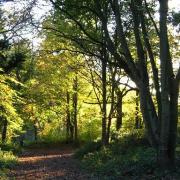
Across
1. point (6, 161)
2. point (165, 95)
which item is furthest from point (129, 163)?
point (6, 161)

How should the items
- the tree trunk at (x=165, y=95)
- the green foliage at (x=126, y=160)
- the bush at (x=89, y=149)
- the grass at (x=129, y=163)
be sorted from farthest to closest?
1. the bush at (x=89, y=149)
2. the green foliage at (x=126, y=160)
3. the grass at (x=129, y=163)
4. the tree trunk at (x=165, y=95)

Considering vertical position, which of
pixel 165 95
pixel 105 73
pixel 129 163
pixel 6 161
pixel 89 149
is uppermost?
pixel 105 73

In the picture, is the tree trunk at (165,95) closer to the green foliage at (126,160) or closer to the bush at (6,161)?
the green foliage at (126,160)

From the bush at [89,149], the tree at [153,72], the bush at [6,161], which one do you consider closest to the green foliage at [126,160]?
the bush at [89,149]

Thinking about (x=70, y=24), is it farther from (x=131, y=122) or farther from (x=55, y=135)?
(x=55, y=135)

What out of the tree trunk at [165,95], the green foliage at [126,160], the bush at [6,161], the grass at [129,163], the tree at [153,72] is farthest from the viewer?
the bush at [6,161]

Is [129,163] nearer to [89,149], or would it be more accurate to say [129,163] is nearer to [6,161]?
[6,161]

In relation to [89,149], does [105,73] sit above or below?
above

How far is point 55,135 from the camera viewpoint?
4900 cm

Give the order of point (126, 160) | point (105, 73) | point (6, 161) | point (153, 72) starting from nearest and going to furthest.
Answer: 1. point (153, 72)
2. point (126, 160)
3. point (6, 161)
4. point (105, 73)

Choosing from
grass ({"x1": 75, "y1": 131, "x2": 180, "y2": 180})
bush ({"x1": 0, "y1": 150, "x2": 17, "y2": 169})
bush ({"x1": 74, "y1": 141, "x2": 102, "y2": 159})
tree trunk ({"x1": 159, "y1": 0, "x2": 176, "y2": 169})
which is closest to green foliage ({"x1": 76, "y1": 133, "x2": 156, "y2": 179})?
grass ({"x1": 75, "y1": 131, "x2": 180, "y2": 180})

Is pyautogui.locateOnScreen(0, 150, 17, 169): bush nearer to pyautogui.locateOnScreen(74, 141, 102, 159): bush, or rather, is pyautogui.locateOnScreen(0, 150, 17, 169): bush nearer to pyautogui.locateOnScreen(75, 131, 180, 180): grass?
pyautogui.locateOnScreen(74, 141, 102, 159): bush

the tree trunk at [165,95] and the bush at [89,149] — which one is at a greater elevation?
Result: the tree trunk at [165,95]

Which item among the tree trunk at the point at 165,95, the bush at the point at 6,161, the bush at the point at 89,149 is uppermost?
the tree trunk at the point at 165,95
